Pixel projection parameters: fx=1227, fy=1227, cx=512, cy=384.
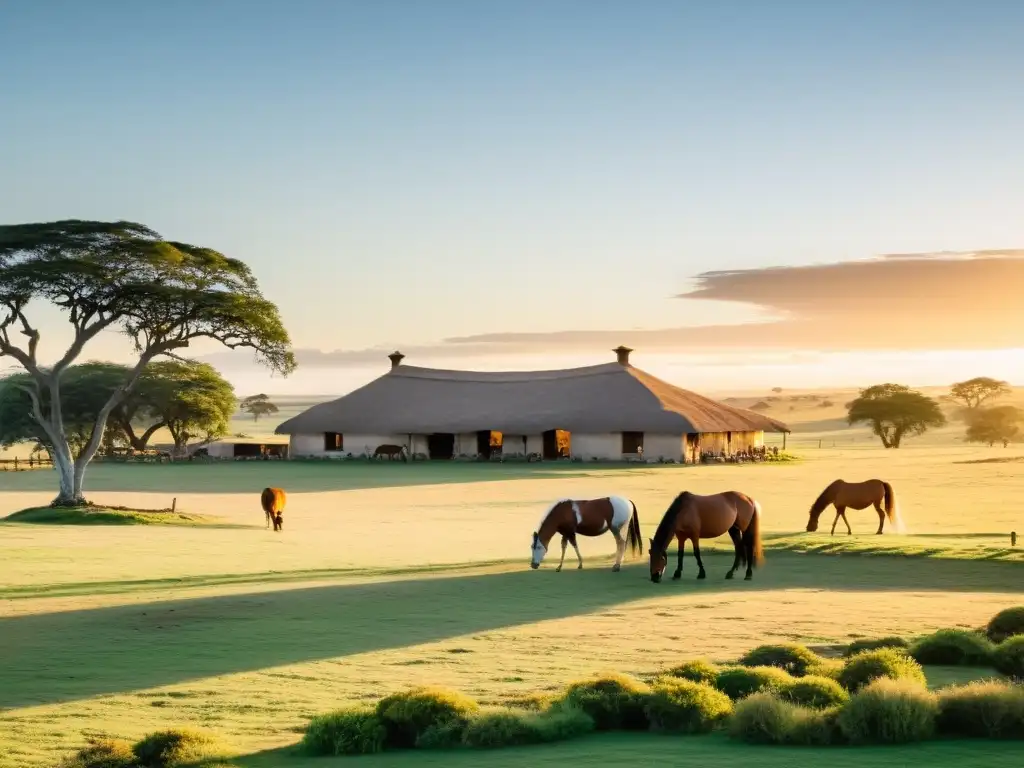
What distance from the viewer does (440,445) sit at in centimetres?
9881

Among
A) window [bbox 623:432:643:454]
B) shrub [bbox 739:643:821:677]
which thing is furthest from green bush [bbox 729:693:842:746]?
window [bbox 623:432:643:454]

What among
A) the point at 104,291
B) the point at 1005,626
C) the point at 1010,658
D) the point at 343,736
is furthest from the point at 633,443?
the point at 343,736

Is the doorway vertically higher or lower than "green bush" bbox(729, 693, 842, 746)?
higher

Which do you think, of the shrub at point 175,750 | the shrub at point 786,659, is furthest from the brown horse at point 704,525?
the shrub at point 175,750

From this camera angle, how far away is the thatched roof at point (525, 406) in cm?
9194

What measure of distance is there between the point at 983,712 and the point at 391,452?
86.5m

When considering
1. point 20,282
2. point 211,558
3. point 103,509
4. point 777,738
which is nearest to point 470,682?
point 777,738

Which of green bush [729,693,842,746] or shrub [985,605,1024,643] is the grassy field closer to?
green bush [729,693,842,746]

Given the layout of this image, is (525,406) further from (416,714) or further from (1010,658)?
(416,714)

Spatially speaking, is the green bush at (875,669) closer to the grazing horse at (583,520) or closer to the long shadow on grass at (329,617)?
the long shadow on grass at (329,617)

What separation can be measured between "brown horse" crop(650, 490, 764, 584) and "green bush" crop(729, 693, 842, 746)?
14.0 metres

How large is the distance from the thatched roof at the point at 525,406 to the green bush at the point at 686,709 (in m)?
76.2

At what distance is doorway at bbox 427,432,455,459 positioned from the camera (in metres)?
98.5

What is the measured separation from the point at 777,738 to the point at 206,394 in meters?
96.7
